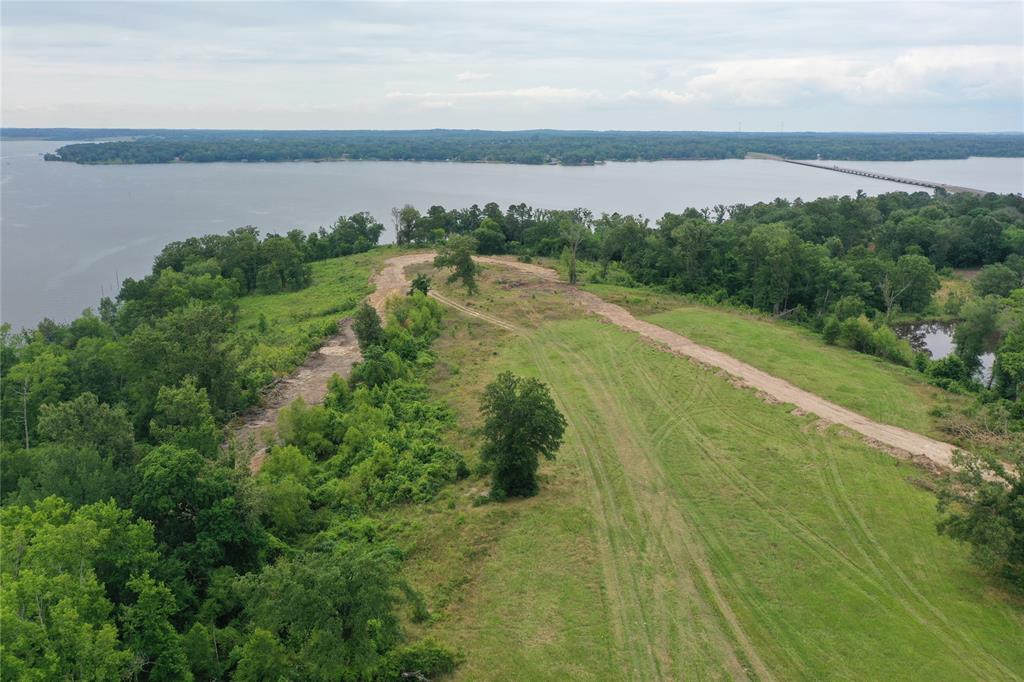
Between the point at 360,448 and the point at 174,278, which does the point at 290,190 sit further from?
the point at 360,448

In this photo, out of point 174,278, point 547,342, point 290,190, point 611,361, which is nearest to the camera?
point 611,361

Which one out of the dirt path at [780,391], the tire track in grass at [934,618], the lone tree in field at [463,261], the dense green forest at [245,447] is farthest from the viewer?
the lone tree in field at [463,261]

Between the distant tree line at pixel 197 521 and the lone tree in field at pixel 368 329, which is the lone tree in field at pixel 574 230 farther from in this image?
the distant tree line at pixel 197 521

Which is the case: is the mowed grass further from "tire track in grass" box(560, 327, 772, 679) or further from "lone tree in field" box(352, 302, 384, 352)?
"lone tree in field" box(352, 302, 384, 352)

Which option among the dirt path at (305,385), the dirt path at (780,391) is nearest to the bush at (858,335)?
the dirt path at (780,391)

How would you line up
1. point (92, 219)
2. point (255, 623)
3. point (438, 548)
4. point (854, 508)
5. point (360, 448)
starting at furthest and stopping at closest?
point (92, 219), point (360, 448), point (854, 508), point (438, 548), point (255, 623)

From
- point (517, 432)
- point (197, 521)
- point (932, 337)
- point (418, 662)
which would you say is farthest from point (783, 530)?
point (932, 337)

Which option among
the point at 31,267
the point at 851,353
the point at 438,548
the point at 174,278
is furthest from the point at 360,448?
the point at 31,267
